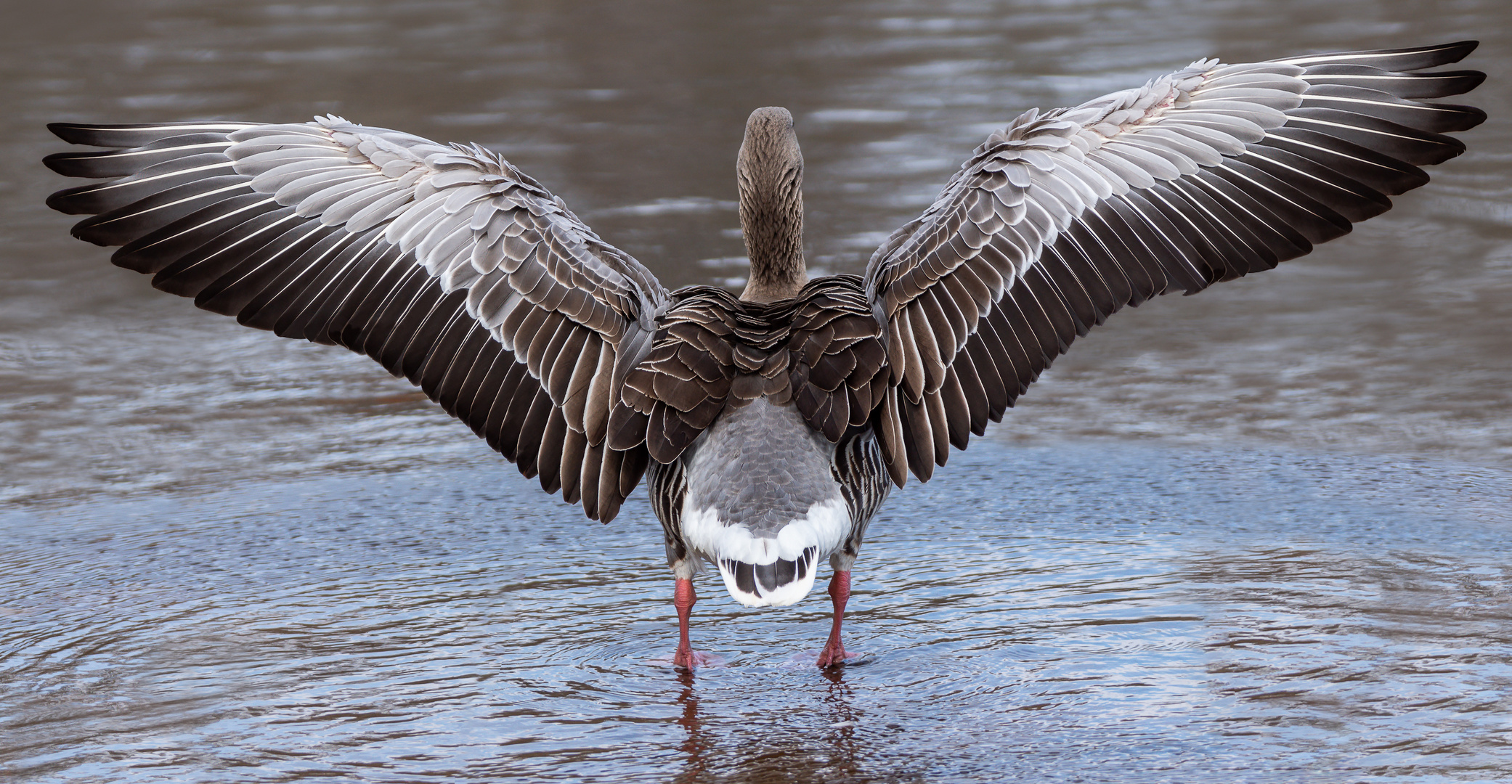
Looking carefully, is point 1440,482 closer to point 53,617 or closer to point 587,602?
point 587,602

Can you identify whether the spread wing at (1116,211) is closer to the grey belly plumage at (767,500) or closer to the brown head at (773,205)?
the grey belly plumage at (767,500)

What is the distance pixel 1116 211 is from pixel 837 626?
1457mm

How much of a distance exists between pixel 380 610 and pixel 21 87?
10.7 meters

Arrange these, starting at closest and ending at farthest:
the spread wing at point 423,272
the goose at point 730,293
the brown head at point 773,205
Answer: the goose at point 730,293 < the spread wing at point 423,272 < the brown head at point 773,205

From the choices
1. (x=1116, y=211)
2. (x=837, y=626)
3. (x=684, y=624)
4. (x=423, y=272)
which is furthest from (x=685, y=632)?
(x=1116, y=211)

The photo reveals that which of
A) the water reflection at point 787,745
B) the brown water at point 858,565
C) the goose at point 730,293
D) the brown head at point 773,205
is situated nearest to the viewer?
the water reflection at point 787,745

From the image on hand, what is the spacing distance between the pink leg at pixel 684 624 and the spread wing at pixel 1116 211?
2.30 ft

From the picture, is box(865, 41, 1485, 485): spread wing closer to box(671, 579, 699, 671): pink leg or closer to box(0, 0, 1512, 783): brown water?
box(671, 579, 699, 671): pink leg

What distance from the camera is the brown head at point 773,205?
4.97 meters

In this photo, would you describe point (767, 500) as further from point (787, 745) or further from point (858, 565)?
point (858, 565)

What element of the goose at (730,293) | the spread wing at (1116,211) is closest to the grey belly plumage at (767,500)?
the goose at (730,293)

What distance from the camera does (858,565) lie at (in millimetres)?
5199

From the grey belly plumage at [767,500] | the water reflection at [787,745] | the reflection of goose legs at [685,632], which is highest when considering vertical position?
the grey belly plumage at [767,500]

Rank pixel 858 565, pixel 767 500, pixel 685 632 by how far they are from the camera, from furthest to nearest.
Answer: pixel 858 565
pixel 685 632
pixel 767 500
